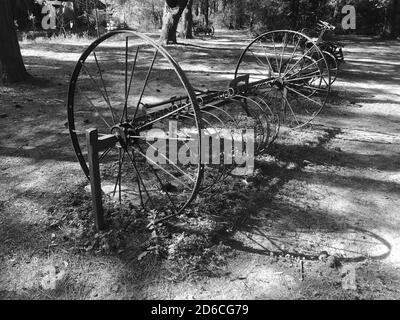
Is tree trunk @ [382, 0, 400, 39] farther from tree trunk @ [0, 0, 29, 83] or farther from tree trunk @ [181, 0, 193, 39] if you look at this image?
tree trunk @ [0, 0, 29, 83]

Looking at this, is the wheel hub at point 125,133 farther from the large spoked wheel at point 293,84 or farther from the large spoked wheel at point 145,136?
the large spoked wheel at point 293,84

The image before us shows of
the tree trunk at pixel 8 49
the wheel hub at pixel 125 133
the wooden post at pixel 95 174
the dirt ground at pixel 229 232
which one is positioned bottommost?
the dirt ground at pixel 229 232

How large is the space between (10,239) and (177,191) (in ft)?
5.83

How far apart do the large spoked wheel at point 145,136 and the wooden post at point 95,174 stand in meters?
0.32

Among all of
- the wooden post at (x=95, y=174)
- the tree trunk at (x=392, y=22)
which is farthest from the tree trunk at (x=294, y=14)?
the wooden post at (x=95, y=174)

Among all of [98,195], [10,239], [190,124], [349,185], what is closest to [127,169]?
[98,195]

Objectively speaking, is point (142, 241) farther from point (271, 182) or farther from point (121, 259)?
point (271, 182)

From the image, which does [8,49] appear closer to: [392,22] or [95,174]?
[95,174]

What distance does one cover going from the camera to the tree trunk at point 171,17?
1354 centimetres

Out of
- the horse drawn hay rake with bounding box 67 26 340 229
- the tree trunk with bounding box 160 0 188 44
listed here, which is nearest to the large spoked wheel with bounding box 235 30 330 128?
the horse drawn hay rake with bounding box 67 26 340 229

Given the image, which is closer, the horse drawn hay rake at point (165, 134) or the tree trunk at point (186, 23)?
the horse drawn hay rake at point (165, 134)

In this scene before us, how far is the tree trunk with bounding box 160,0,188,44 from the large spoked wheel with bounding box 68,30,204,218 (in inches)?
183

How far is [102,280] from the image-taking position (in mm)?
3061
